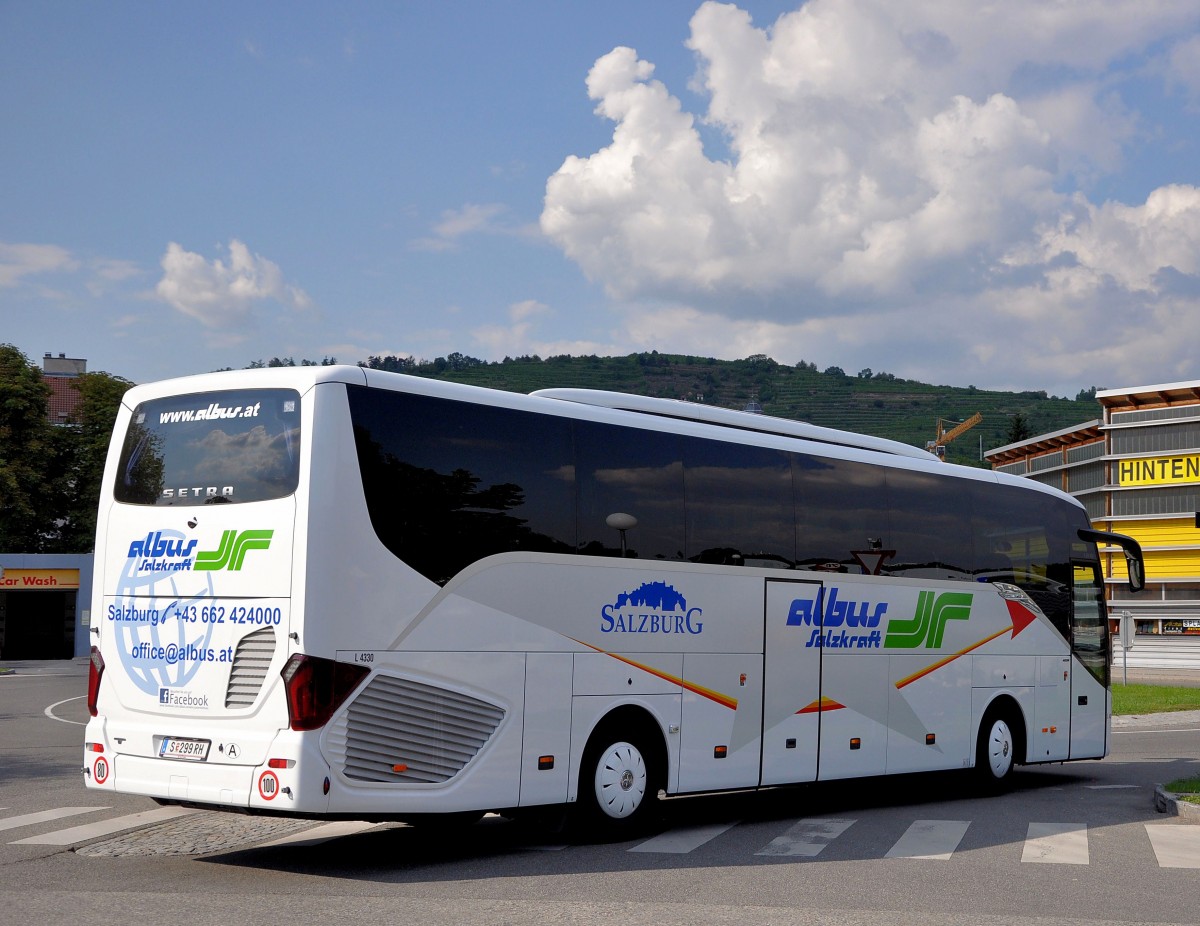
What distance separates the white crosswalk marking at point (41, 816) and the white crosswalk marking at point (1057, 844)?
329 inches

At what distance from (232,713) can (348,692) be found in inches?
32.4

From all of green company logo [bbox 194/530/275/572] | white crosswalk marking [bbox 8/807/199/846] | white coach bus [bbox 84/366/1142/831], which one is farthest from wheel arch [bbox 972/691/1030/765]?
green company logo [bbox 194/530/275/572]

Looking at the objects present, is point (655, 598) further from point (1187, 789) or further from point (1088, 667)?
point (1088, 667)

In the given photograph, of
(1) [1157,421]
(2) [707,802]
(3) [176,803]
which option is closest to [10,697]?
(2) [707,802]

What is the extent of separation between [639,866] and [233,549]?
372 centimetres

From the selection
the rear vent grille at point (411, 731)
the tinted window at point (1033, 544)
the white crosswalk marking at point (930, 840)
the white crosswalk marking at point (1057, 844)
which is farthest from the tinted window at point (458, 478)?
the tinted window at point (1033, 544)

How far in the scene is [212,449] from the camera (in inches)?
396

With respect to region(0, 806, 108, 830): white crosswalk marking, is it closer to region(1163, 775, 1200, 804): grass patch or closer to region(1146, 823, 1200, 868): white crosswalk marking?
region(1146, 823, 1200, 868): white crosswalk marking

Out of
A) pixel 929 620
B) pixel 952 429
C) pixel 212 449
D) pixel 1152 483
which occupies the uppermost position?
pixel 952 429

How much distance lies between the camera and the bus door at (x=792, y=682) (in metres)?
13.4

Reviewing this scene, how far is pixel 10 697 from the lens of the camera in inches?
1258

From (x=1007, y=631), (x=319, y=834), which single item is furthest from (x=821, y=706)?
(x=319, y=834)

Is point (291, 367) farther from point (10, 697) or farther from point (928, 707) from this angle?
point (10, 697)

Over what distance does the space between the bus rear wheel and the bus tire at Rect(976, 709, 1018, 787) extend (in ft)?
19.8
